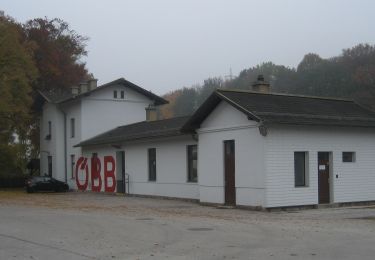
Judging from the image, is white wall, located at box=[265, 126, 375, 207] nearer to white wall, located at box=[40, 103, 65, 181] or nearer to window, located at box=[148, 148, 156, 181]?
window, located at box=[148, 148, 156, 181]

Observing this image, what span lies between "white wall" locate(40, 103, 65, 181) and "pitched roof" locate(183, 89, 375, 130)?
2206 cm

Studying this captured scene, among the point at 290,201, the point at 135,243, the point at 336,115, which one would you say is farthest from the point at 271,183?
the point at 135,243

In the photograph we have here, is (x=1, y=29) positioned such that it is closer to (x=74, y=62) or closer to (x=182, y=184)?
(x=74, y=62)

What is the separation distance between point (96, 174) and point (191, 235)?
2629cm

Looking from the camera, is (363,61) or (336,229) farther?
(363,61)

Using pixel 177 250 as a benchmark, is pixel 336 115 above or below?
above

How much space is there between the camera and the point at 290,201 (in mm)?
23016

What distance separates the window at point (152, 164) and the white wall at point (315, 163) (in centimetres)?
1150

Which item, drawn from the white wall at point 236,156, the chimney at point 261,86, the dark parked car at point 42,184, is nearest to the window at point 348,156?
the white wall at point 236,156

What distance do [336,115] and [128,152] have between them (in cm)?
1469

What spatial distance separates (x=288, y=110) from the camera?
78.6 ft

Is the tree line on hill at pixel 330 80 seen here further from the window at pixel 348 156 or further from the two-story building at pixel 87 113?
the window at pixel 348 156

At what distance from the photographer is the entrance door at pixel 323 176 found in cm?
2413

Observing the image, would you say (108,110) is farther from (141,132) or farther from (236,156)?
(236,156)
